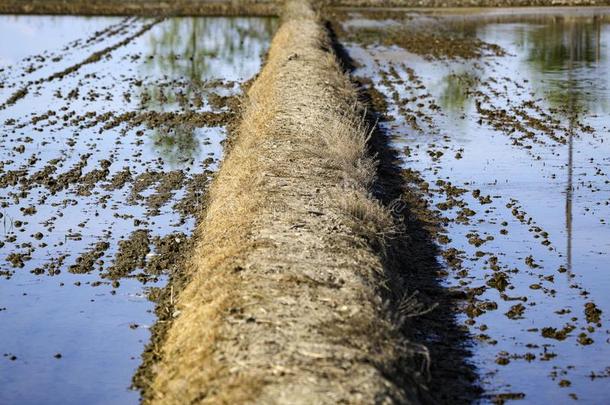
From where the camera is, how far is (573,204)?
15.6m

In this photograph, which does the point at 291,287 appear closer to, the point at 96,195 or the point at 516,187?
the point at 96,195

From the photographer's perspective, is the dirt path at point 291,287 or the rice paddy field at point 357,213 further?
the rice paddy field at point 357,213

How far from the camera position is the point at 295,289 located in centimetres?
1012

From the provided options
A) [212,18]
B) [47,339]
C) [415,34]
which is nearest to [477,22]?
[415,34]

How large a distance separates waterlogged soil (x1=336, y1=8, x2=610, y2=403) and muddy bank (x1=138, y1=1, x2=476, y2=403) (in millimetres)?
798

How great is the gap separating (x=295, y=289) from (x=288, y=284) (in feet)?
0.54

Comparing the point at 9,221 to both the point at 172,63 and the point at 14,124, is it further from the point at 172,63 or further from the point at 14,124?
the point at 172,63

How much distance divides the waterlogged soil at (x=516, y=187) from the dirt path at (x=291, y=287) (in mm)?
1137

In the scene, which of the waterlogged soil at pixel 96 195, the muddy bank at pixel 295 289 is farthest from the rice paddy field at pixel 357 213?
the muddy bank at pixel 295 289

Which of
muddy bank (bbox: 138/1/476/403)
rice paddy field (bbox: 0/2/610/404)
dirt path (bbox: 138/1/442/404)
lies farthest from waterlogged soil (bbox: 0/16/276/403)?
dirt path (bbox: 138/1/442/404)

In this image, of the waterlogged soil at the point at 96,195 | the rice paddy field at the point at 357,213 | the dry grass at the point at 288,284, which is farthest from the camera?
the waterlogged soil at the point at 96,195

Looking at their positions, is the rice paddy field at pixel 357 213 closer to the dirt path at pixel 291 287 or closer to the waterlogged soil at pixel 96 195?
the waterlogged soil at pixel 96 195

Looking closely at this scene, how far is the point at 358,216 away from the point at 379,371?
455cm

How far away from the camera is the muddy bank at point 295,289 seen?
832cm
